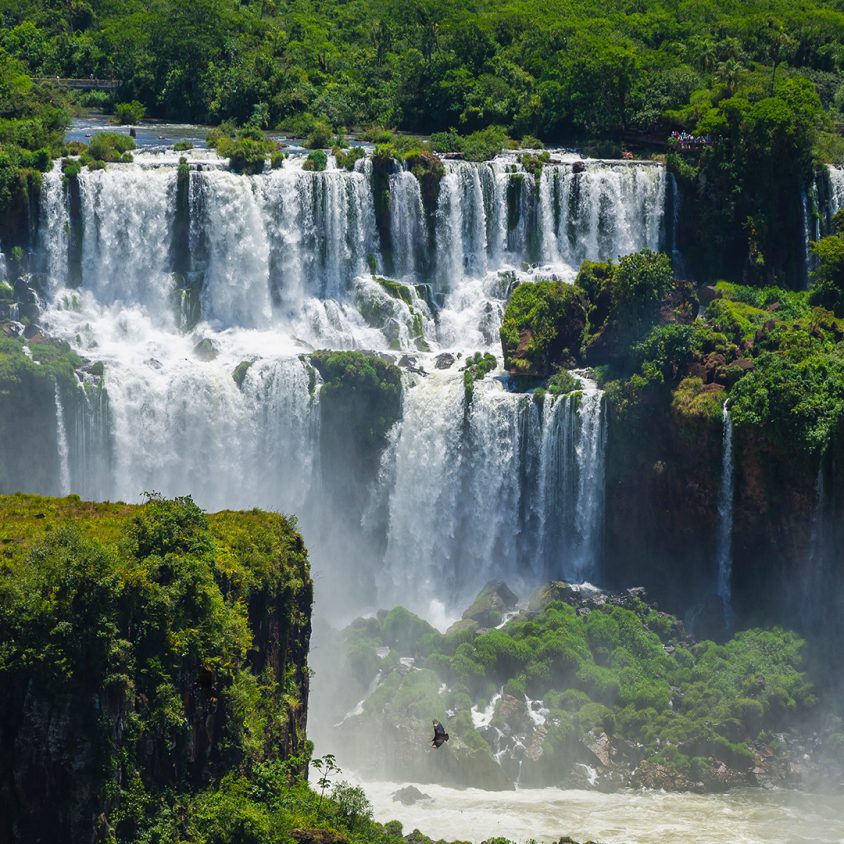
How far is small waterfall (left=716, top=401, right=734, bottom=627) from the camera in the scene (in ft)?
203

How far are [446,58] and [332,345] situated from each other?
24769 millimetres

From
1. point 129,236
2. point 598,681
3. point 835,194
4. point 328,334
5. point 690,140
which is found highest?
point 690,140

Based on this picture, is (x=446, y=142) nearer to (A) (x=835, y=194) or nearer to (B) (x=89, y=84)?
(A) (x=835, y=194)

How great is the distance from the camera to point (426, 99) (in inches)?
3452

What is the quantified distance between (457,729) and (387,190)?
24.7 m

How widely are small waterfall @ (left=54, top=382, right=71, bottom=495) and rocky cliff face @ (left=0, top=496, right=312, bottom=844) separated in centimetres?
1731

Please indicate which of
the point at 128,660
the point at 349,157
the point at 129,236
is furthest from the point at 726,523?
the point at 128,660

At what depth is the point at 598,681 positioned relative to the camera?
5766cm

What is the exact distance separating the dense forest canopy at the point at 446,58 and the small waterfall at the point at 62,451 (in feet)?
90.7

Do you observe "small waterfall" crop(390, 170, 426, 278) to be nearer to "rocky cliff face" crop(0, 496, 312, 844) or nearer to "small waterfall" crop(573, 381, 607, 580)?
"small waterfall" crop(573, 381, 607, 580)

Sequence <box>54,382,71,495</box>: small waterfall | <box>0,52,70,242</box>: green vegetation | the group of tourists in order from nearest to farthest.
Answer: <box>54,382,71,495</box>: small waterfall, <box>0,52,70,242</box>: green vegetation, the group of tourists

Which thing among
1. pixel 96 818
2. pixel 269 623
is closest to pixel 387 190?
pixel 269 623

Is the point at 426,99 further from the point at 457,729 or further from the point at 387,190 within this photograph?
the point at 457,729

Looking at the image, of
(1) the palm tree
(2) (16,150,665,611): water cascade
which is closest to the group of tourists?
(2) (16,150,665,611): water cascade
